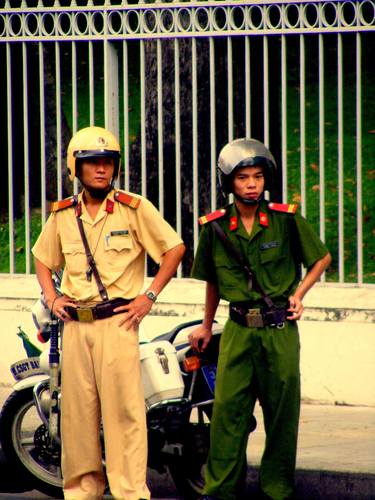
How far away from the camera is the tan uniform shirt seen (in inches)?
247

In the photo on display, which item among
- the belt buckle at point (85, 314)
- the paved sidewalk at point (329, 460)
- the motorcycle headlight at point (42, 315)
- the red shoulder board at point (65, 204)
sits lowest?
the paved sidewalk at point (329, 460)

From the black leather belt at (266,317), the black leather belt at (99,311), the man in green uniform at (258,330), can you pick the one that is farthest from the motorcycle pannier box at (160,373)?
the black leather belt at (266,317)

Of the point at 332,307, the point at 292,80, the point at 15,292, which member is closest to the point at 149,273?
the point at 15,292

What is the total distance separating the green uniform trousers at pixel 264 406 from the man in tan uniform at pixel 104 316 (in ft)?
1.13

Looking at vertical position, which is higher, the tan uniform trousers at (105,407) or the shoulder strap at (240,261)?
the shoulder strap at (240,261)

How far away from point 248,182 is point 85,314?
929 millimetres

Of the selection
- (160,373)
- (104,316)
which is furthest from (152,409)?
(104,316)

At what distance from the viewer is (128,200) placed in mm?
6348

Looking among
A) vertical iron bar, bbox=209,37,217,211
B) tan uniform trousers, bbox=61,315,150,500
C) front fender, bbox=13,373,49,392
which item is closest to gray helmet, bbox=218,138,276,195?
tan uniform trousers, bbox=61,315,150,500

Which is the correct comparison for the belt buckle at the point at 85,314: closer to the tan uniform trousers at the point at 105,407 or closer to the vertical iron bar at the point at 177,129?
the tan uniform trousers at the point at 105,407

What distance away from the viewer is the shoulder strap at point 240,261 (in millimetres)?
6167

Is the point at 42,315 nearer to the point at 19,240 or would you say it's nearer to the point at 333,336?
the point at 333,336

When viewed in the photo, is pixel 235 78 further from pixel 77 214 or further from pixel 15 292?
pixel 77 214

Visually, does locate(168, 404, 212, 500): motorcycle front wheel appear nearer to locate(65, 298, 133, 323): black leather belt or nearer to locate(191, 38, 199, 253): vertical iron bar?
locate(65, 298, 133, 323): black leather belt
